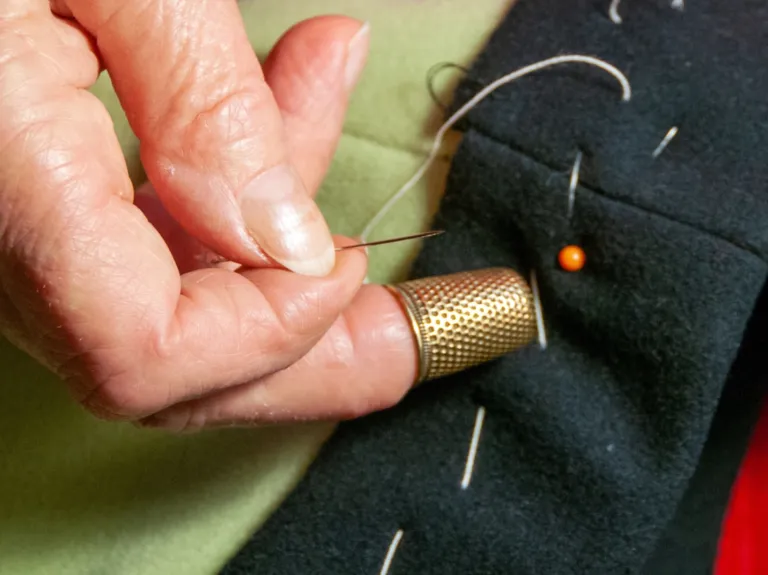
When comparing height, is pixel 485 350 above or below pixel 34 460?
above

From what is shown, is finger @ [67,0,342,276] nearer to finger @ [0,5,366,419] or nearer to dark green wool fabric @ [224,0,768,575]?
finger @ [0,5,366,419]

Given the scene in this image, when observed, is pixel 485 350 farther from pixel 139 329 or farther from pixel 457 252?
pixel 139 329

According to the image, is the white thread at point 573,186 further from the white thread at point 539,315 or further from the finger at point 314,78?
the finger at point 314,78

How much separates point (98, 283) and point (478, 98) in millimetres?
432

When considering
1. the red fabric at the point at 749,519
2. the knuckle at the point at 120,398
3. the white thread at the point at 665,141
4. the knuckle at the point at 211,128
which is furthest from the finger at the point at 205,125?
the red fabric at the point at 749,519

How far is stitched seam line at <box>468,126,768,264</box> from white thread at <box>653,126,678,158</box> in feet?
0.20

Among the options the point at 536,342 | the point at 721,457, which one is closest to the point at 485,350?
the point at 536,342

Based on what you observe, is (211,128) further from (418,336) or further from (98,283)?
(418,336)

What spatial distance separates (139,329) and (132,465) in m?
0.28

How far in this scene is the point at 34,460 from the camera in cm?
69

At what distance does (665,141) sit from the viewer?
692 millimetres

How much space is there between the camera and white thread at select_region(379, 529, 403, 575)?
65 centimetres

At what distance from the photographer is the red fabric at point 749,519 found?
787 millimetres

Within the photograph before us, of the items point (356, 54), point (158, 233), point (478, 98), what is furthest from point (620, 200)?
point (158, 233)
